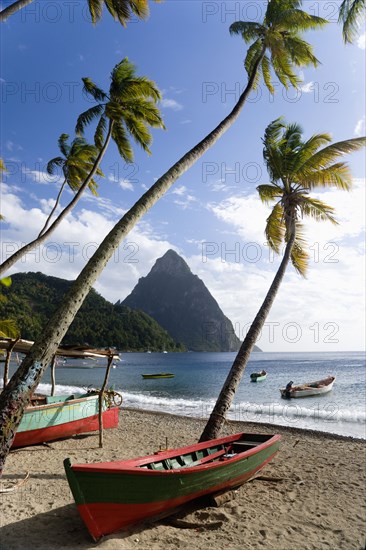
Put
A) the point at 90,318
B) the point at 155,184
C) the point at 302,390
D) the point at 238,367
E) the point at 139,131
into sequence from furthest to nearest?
1. the point at 90,318
2. the point at 302,390
3. the point at 139,131
4. the point at 238,367
5. the point at 155,184

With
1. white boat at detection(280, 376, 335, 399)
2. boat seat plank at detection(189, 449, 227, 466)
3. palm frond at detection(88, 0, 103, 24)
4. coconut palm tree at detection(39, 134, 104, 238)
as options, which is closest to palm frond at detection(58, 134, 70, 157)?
coconut palm tree at detection(39, 134, 104, 238)

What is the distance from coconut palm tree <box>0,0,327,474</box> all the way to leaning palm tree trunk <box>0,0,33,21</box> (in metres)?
4.80

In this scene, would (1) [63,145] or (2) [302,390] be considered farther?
(2) [302,390]

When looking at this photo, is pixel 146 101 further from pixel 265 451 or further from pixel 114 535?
pixel 114 535

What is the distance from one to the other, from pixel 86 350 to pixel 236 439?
4.77m

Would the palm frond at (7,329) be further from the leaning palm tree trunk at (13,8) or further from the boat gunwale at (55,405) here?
the leaning palm tree trunk at (13,8)

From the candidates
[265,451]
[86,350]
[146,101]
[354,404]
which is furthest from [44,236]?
[354,404]

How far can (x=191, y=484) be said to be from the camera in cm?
571

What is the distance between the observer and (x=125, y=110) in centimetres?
1388

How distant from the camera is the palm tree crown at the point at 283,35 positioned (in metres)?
9.49

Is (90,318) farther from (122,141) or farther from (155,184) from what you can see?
(155,184)

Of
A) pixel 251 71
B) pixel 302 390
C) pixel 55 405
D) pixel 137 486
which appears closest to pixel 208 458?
pixel 137 486

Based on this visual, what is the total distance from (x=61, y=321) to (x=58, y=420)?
267 inches

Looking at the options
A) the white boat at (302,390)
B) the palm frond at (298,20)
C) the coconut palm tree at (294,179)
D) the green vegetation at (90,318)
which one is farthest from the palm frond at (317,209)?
the green vegetation at (90,318)
